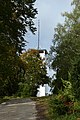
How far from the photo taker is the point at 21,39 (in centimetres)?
3497

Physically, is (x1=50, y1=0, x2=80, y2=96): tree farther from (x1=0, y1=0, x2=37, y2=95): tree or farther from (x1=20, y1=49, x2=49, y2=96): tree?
(x1=0, y1=0, x2=37, y2=95): tree

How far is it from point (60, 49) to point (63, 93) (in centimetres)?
2953

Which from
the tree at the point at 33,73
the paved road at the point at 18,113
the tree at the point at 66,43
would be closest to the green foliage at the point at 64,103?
the paved road at the point at 18,113

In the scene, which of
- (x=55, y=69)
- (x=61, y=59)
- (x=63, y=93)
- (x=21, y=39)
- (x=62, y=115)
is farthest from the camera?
(x=55, y=69)

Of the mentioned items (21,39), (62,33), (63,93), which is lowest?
(63,93)

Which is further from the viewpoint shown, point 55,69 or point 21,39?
point 55,69

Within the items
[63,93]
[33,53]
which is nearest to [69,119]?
[63,93]

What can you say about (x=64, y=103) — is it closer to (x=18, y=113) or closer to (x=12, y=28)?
(x=18, y=113)

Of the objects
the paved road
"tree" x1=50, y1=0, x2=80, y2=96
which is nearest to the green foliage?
the paved road

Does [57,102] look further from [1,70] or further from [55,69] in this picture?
[55,69]

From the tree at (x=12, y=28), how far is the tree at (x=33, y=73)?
16.2 meters

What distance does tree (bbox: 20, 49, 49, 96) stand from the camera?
53.4 metres

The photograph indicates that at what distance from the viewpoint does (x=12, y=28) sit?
3366 cm

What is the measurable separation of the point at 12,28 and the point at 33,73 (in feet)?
83.5
